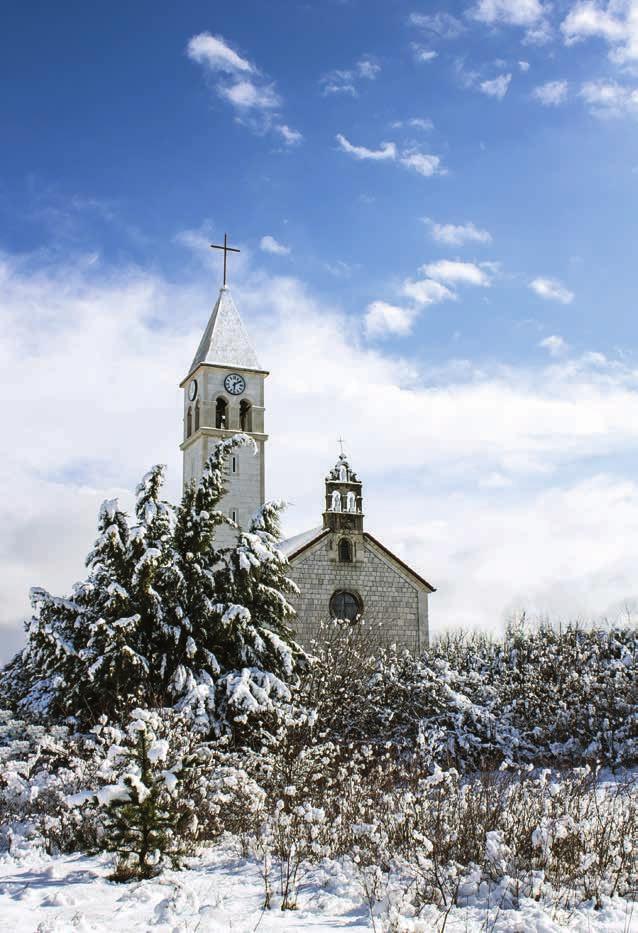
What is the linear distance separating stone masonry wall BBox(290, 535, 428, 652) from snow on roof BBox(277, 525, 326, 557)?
331 millimetres

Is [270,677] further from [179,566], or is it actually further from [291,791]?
[291,791]

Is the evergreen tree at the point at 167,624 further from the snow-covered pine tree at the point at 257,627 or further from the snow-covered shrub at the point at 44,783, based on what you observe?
the snow-covered shrub at the point at 44,783

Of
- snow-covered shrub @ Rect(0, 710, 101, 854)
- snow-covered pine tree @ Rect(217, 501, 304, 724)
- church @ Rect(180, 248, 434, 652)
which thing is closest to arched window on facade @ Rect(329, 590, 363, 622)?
church @ Rect(180, 248, 434, 652)

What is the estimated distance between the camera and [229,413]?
34562mm

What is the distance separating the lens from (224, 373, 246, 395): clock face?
34969mm

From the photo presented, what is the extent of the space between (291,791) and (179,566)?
6020mm

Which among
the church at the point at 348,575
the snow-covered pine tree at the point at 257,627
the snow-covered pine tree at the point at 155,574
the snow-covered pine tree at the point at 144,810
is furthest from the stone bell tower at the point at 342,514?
the snow-covered pine tree at the point at 144,810

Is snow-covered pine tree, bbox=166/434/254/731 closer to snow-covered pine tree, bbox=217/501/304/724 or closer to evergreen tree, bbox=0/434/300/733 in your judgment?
evergreen tree, bbox=0/434/300/733

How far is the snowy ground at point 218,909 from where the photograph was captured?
617cm

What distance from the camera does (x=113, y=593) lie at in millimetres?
13203

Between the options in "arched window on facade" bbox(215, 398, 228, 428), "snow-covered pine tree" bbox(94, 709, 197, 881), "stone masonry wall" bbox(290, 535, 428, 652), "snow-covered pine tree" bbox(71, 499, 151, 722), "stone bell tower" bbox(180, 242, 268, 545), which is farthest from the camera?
"arched window on facade" bbox(215, 398, 228, 428)

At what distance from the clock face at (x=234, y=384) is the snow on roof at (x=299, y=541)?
255 inches

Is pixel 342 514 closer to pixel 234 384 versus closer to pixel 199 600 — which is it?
pixel 234 384

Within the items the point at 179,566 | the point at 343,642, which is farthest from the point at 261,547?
the point at 343,642
